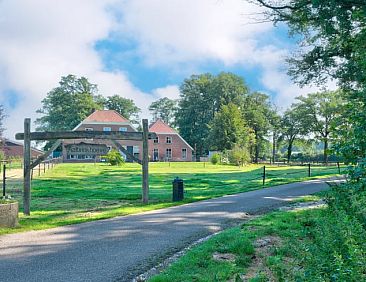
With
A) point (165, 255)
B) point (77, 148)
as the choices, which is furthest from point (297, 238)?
point (77, 148)

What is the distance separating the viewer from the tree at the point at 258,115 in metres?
75.4

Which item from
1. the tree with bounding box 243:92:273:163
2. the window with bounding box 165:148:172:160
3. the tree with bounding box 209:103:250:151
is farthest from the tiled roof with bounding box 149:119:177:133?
the tree with bounding box 243:92:273:163

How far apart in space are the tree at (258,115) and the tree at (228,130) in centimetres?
731

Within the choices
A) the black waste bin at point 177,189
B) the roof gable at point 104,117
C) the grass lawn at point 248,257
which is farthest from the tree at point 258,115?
the grass lawn at point 248,257

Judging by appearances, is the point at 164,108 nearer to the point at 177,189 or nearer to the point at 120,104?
the point at 120,104

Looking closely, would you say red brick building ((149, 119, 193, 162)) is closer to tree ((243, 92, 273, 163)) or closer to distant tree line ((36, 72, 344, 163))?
distant tree line ((36, 72, 344, 163))

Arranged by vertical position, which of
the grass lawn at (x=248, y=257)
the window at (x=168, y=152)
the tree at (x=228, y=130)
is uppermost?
the tree at (x=228, y=130)

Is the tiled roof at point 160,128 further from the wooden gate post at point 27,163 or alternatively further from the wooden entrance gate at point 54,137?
the wooden gate post at point 27,163

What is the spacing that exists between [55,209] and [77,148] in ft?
7.86

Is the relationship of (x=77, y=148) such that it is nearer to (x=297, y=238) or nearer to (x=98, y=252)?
(x=98, y=252)

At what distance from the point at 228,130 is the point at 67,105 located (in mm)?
31925

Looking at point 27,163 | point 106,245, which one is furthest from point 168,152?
point 106,245

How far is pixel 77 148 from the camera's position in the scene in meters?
14.3

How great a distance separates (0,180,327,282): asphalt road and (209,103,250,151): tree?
5425 cm
